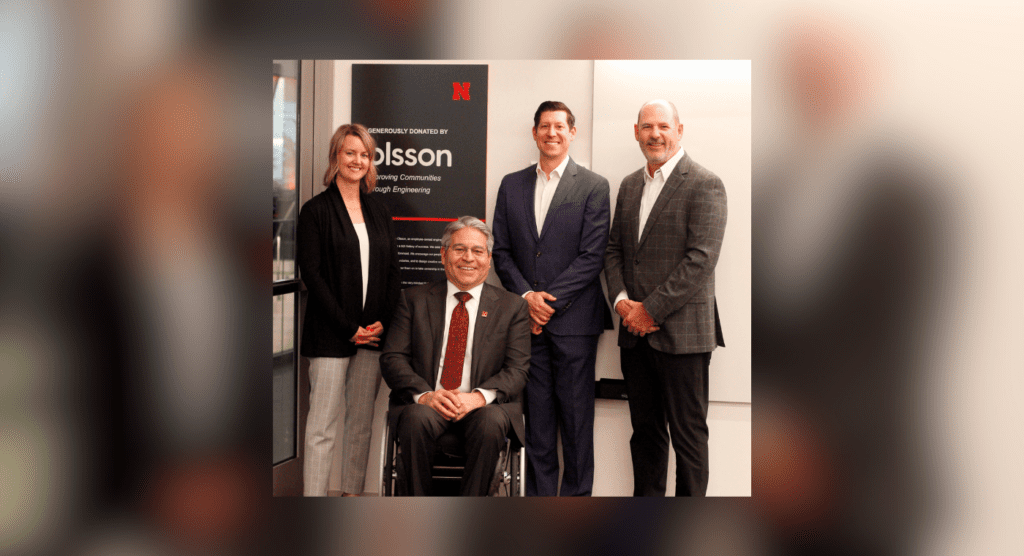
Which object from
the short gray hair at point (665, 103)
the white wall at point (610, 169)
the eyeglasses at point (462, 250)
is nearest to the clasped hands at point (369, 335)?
the white wall at point (610, 169)

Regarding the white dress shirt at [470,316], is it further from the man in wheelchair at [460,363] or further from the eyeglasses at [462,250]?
the eyeglasses at [462,250]

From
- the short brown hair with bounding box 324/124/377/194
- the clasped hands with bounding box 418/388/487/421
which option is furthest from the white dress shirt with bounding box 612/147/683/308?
the short brown hair with bounding box 324/124/377/194

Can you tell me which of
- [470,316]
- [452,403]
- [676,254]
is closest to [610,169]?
[676,254]

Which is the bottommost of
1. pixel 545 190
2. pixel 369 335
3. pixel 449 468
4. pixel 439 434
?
pixel 449 468

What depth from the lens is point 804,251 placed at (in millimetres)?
2801

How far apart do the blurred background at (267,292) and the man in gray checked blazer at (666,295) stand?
0.29m

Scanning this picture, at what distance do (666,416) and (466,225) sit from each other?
1091mm

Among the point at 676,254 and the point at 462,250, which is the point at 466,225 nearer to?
the point at 462,250

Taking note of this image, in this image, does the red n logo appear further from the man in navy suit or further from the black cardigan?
the black cardigan

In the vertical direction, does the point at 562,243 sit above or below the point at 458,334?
above

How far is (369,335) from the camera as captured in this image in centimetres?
267

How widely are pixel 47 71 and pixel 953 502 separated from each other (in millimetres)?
4294

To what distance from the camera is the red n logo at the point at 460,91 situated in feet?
8.74

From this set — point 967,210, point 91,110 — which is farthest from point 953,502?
point 91,110
